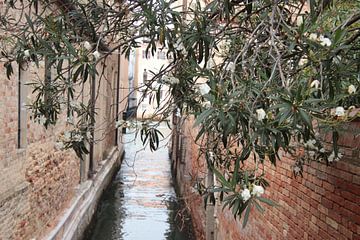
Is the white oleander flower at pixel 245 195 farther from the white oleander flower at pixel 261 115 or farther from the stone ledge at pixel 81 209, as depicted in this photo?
the stone ledge at pixel 81 209

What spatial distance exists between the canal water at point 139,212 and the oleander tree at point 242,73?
18.2 ft

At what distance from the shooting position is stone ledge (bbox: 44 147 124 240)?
953 centimetres

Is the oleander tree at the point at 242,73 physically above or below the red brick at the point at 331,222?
above

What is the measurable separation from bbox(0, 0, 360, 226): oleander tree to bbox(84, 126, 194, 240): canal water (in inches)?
218

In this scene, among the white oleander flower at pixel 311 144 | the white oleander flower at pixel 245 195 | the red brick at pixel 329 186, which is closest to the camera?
the white oleander flower at pixel 245 195

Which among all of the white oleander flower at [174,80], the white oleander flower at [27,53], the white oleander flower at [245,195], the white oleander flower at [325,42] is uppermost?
the white oleander flower at [325,42]

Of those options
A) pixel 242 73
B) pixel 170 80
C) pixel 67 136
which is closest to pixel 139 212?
pixel 67 136

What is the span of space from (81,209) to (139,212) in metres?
3.79

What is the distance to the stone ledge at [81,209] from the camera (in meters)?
9.53

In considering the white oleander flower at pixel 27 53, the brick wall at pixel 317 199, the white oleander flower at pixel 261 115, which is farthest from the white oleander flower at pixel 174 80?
the white oleander flower at pixel 261 115

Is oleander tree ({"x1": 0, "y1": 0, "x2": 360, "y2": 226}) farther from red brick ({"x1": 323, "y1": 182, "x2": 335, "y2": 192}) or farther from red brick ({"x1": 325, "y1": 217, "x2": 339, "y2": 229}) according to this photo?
red brick ({"x1": 325, "y1": 217, "x2": 339, "y2": 229})

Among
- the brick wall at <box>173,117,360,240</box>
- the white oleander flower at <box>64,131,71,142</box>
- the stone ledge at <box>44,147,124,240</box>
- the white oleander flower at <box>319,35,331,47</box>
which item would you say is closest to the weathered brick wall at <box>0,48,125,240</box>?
the stone ledge at <box>44,147,124,240</box>

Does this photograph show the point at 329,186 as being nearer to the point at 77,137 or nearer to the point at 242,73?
the point at 242,73

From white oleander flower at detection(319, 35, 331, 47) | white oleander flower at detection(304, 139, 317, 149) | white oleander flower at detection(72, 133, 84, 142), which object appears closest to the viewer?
white oleander flower at detection(319, 35, 331, 47)
